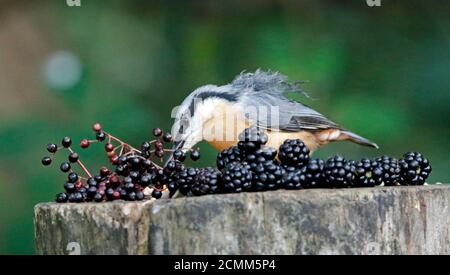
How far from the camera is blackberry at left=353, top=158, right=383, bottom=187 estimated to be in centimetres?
253

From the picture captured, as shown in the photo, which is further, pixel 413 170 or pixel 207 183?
pixel 413 170

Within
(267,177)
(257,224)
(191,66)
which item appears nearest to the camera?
(257,224)

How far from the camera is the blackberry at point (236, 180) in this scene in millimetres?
2352

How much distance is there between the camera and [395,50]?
5965mm

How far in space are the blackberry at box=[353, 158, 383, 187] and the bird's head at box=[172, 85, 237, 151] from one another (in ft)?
3.39

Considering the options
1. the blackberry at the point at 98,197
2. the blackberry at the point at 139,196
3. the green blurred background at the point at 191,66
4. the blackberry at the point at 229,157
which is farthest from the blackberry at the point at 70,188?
the green blurred background at the point at 191,66

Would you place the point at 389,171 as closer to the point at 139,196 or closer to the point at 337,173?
the point at 337,173

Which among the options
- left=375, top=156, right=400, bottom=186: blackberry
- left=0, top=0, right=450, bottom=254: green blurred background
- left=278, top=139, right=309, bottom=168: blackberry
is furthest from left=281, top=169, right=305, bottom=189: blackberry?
left=0, top=0, right=450, bottom=254: green blurred background

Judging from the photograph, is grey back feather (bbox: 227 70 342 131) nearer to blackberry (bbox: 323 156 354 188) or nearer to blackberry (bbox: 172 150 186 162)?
blackberry (bbox: 172 150 186 162)

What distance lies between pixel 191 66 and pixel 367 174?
3.09m

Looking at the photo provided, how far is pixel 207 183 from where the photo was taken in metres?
2.40

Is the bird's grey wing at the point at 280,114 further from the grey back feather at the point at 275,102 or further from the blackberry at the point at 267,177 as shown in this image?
the blackberry at the point at 267,177

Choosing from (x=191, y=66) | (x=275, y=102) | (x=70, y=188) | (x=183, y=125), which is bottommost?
(x=70, y=188)

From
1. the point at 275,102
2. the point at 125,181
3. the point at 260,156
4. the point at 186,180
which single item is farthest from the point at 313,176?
the point at 275,102
